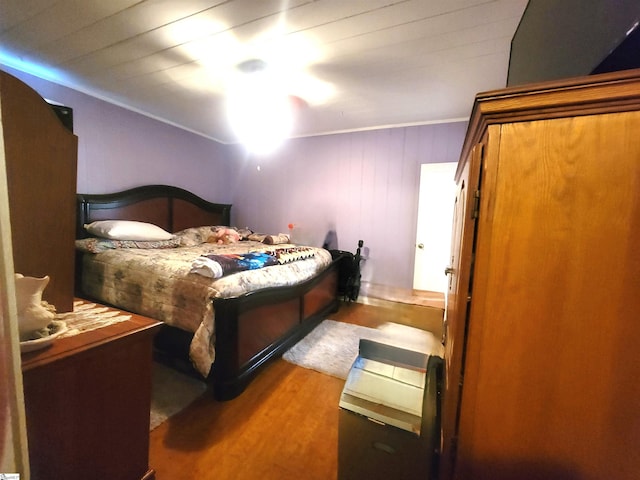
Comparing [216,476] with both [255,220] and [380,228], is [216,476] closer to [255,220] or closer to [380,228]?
[380,228]

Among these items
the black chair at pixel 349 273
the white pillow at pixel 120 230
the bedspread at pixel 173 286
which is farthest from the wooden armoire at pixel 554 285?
the white pillow at pixel 120 230

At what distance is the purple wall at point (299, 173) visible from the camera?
293 centimetres

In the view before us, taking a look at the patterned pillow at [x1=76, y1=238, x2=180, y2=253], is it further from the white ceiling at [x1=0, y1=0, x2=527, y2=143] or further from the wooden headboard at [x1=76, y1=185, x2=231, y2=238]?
the white ceiling at [x1=0, y1=0, x2=527, y2=143]

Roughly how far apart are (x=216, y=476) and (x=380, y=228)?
3114 millimetres

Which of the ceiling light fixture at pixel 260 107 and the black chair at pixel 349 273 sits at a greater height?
the ceiling light fixture at pixel 260 107

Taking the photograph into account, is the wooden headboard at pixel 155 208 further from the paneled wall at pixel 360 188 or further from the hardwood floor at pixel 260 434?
the hardwood floor at pixel 260 434

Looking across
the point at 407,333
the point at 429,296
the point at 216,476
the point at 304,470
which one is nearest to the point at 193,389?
the point at 216,476

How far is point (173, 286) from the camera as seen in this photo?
171 centimetres

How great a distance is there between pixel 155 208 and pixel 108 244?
1076mm

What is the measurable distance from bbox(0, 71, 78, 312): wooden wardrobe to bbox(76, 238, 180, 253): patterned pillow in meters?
1.70

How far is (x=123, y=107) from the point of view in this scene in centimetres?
305

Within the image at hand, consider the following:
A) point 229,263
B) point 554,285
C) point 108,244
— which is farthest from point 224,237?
point 554,285

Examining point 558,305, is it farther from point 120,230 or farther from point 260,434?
point 120,230

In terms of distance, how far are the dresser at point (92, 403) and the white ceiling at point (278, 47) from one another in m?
1.83
